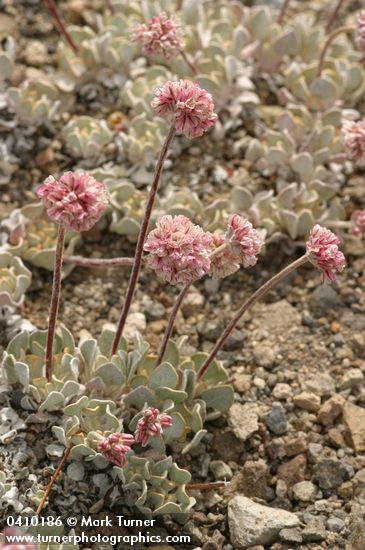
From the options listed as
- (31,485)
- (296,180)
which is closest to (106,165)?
(296,180)

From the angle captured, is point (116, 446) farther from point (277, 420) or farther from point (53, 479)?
point (277, 420)

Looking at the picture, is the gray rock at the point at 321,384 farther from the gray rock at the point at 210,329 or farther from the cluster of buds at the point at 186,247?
the cluster of buds at the point at 186,247

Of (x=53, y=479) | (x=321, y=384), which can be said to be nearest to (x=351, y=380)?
(x=321, y=384)

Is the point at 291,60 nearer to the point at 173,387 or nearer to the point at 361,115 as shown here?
the point at 361,115

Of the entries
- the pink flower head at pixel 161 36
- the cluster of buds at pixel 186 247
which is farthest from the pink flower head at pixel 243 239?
the pink flower head at pixel 161 36

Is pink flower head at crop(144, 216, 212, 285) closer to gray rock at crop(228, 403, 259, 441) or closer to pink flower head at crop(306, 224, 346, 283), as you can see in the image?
pink flower head at crop(306, 224, 346, 283)

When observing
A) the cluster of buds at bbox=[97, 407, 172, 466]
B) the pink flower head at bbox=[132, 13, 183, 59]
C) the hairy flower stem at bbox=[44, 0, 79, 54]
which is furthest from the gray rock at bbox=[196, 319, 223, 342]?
Result: the hairy flower stem at bbox=[44, 0, 79, 54]
